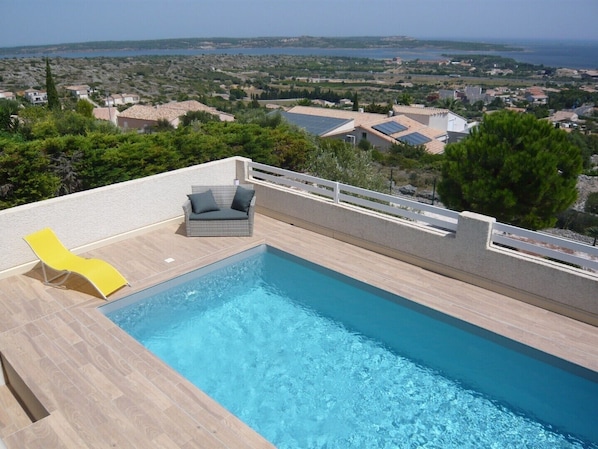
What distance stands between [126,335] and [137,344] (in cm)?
28

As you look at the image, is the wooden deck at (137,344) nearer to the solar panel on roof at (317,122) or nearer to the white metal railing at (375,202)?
the white metal railing at (375,202)

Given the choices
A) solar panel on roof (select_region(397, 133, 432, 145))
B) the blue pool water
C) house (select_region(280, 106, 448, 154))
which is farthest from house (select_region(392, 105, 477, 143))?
the blue pool water

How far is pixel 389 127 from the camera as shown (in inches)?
2184

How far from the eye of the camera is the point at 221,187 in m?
9.41

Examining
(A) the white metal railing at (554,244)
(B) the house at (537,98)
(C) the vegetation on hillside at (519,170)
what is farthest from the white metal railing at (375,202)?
(B) the house at (537,98)

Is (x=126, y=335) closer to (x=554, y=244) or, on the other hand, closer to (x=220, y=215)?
(x=220, y=215)

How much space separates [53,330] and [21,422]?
132cm

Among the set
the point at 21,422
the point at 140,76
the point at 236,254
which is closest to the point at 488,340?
the point at 236,254

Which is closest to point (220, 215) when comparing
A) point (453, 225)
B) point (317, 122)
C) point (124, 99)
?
point (453, 225)

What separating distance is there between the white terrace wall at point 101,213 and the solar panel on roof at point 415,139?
44.3 meters

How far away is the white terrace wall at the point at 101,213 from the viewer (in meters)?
7.27

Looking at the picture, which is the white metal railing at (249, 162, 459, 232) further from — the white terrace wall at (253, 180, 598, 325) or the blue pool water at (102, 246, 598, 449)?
the blue pool water at (102, 246, 598, 449)

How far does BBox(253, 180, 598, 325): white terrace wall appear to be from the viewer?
21.0 feet

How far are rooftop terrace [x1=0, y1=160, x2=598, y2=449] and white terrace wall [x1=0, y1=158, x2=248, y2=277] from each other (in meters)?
0.02
